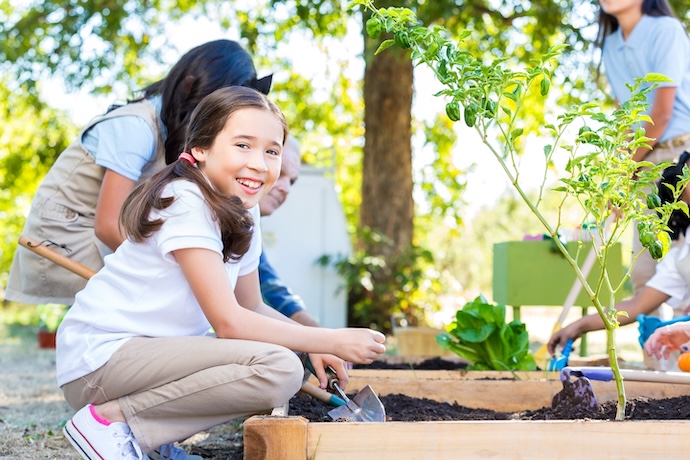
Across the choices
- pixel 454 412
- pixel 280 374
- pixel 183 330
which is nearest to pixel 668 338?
pixel 454 412

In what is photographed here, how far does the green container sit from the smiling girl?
1.84 meters

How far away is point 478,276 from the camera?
1423cm

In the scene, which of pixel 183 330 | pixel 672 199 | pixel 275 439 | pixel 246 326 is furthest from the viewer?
pixel 672 199

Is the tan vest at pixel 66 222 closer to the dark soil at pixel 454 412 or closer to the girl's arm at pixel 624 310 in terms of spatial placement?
the dark soil at pixel 454 412

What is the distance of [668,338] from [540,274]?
48.3 inches

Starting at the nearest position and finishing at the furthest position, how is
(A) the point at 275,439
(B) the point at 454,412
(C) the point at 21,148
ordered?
(A) the point at 275,439
(B) the point at 454,412
(C) the point at 21,148

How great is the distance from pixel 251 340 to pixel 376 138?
5.01 meters

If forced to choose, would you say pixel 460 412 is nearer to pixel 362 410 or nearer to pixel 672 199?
pixel 362 410

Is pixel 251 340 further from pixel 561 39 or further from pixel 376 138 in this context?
pixel 561 39

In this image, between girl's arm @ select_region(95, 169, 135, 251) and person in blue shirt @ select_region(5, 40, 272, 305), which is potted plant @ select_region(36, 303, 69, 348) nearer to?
person in blue shirt @ select_region(5, 40, 272, 305)

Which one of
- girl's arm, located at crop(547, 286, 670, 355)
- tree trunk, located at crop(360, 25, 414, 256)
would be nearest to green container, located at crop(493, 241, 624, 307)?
girl's arm, located at crop(547, 286, 670, 355)

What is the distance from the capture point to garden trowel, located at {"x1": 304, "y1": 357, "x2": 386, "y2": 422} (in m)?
1.97

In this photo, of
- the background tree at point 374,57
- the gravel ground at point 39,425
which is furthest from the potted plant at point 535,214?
the background tree at point 374,57

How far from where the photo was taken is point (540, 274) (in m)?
3.53
